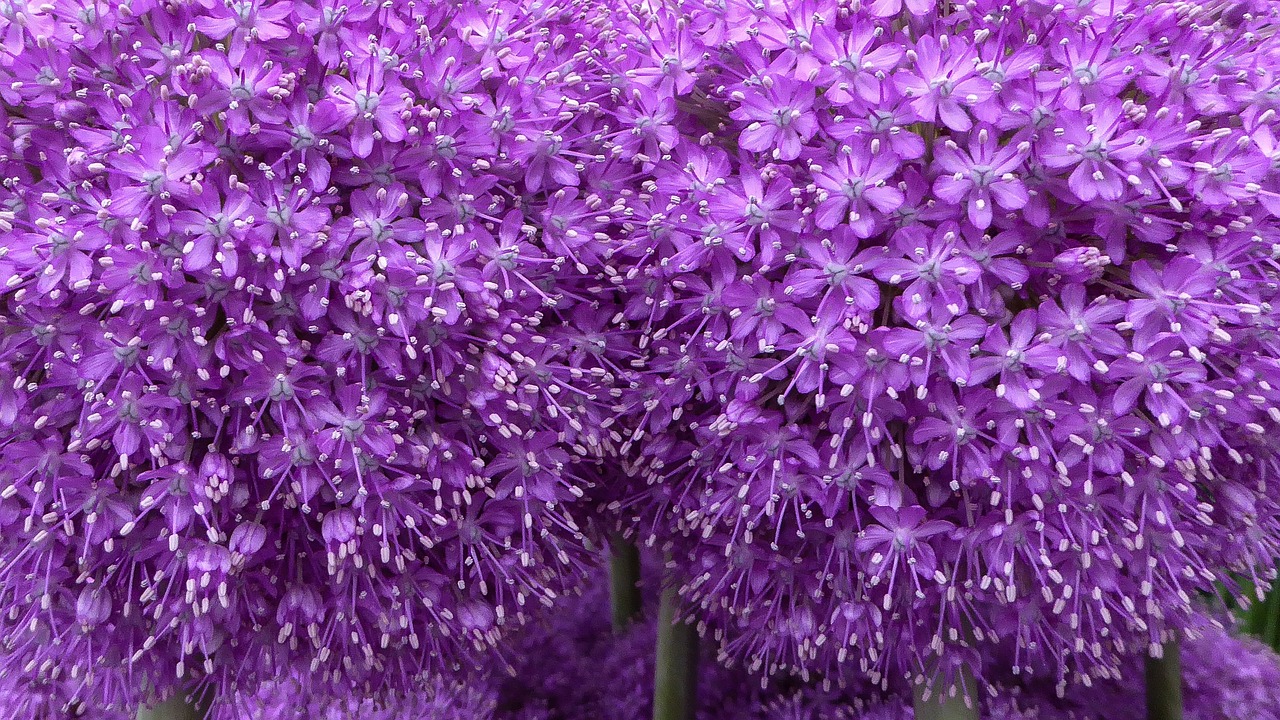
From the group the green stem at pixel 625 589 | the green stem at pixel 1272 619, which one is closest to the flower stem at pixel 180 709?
the green stem at pixel 625 589

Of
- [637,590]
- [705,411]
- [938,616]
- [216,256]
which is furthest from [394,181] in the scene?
[637,590]

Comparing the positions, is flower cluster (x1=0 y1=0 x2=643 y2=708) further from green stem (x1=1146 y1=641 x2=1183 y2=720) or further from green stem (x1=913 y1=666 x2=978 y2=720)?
green stem (x1=1146 y1=641 x2=1183 y2=720)

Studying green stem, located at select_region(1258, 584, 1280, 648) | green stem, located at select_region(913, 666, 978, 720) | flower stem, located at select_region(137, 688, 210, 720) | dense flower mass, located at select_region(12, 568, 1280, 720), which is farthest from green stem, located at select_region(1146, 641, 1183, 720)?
flower stem, located at select_region(137, 688, 210, 720)

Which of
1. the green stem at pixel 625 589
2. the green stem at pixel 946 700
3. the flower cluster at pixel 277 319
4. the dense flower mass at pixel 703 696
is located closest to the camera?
the flower cluster at pixel 277 319

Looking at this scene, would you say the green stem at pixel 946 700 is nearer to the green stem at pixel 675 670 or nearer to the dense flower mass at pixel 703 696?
the dense flower mass at pixel 703 696

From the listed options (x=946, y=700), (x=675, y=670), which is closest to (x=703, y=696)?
(x=675, y=670)

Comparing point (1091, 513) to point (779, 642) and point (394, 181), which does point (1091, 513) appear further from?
point (394, 181)

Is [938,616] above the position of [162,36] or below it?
below
